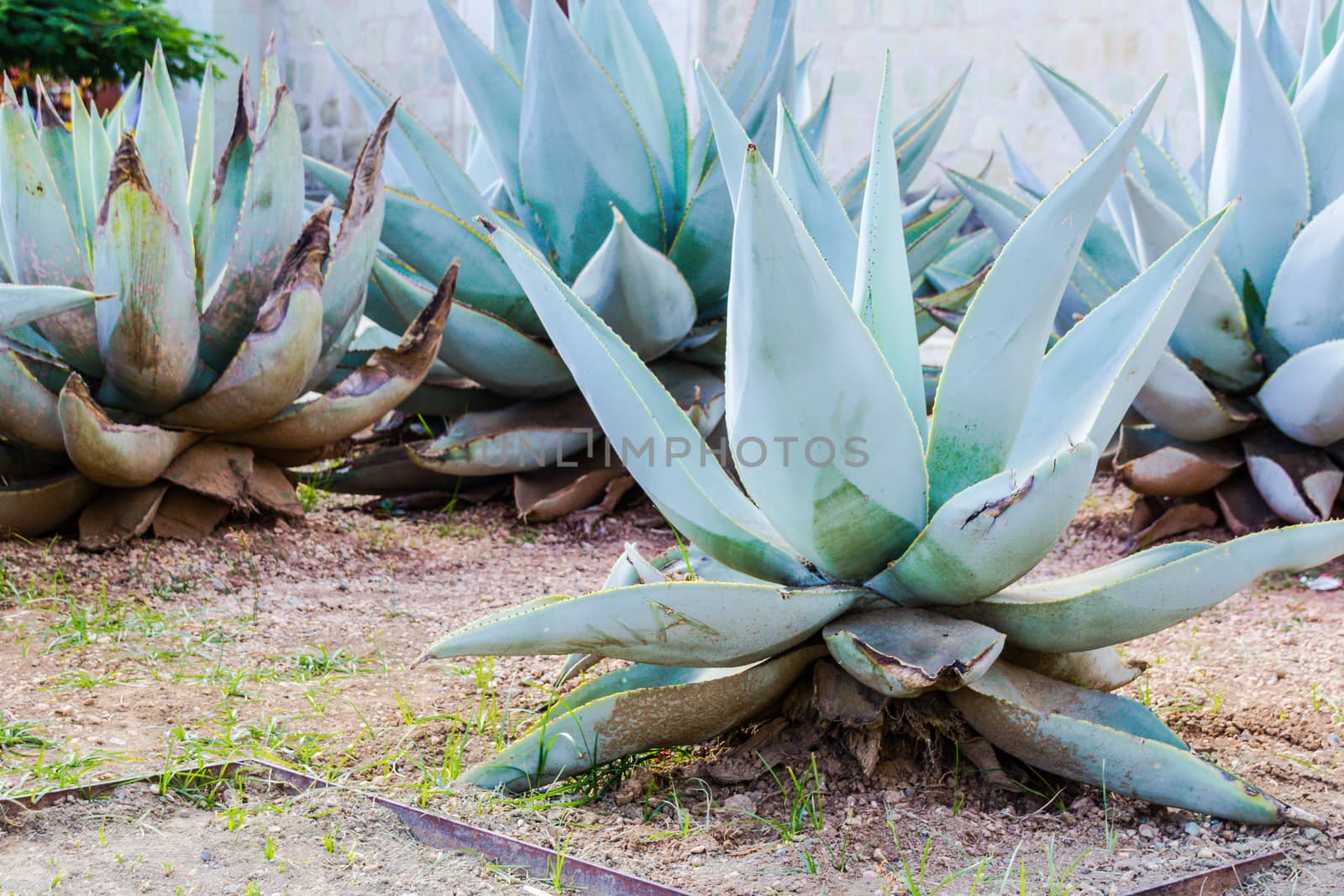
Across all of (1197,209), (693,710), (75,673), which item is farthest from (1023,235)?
(1197,209)

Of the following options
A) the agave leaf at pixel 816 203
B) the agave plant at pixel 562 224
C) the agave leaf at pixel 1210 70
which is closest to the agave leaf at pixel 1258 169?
the agave leaf at pixel 1210 70

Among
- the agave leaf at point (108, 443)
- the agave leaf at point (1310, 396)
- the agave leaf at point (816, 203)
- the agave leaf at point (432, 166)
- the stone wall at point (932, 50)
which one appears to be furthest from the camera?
the stone wall at point (932, 50)

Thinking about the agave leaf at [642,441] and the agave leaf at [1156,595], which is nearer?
the agave leaf at [1156,595]

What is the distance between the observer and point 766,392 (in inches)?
45.3

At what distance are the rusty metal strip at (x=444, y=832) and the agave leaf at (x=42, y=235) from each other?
3.60 ft

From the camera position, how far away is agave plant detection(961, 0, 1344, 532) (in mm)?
2203

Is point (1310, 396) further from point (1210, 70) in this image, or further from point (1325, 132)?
point (1210, 70)

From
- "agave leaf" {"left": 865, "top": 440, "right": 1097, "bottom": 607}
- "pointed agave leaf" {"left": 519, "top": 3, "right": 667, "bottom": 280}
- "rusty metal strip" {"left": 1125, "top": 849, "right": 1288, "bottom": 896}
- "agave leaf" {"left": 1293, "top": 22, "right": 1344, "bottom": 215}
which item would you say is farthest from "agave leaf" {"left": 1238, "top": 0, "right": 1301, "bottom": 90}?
"rusty metal strip" {"left": 1125, "top": 849, "right": 1288, "bottom": 896}

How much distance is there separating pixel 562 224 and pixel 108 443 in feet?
3.42

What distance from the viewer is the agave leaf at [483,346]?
8.50ft

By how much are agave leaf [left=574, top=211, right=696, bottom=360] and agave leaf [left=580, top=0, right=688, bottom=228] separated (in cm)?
18

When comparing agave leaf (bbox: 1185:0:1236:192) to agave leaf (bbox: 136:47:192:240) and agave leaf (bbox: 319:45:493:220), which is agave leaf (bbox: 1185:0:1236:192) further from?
agave leaf (bbox: 136:47:192:240)

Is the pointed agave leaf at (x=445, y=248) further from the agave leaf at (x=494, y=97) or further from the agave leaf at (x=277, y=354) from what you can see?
the agave leaf at (x=277, y=354)

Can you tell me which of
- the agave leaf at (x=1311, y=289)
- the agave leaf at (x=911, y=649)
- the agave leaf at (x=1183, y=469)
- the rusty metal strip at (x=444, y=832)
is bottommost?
the agave leaf at (x=1183, y=469)
